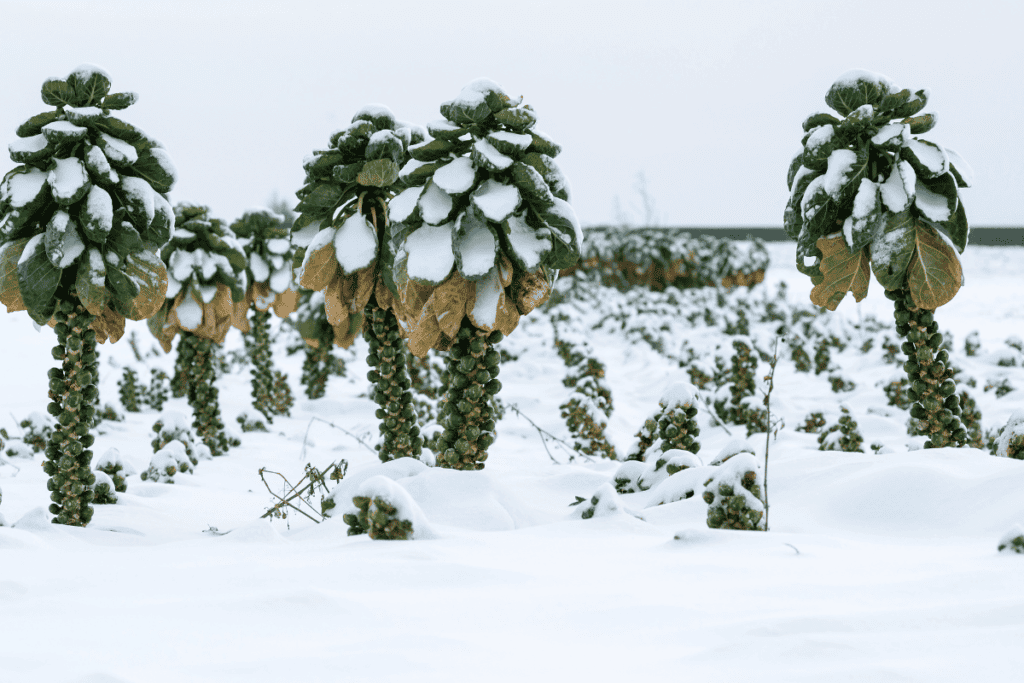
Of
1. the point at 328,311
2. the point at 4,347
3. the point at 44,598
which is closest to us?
the point at 44,598

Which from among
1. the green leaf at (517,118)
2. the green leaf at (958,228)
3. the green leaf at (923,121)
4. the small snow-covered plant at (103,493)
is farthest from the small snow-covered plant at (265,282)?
the green leaf at (958,228)

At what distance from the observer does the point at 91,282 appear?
11.7 feet

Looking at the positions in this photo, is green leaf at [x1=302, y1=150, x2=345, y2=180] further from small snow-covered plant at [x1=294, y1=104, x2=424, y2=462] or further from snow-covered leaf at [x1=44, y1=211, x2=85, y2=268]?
snow-covered leaf at [x1=44, y1=211, x2=85, y2=268]

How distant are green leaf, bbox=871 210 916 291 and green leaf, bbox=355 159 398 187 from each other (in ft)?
8.69

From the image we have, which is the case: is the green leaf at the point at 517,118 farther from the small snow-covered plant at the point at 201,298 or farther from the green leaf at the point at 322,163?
the small snow-covered plant at the point at 201,298

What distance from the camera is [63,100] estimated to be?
3.61m

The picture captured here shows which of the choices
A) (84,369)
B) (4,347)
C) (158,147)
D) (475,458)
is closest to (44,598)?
(84,369)

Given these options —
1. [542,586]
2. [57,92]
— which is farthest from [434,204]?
[542,586]

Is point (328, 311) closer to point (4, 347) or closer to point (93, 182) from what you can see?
point (93, 182)

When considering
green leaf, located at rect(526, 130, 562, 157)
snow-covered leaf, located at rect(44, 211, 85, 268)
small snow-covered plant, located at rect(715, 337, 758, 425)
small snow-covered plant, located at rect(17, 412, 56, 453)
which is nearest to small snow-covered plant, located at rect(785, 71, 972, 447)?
green leaf, located at rect(526, 130, 562, 157)

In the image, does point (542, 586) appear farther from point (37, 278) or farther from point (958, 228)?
point (958, 228)

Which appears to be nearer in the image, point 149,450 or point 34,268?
point 34,268

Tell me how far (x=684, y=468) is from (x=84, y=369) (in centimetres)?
309

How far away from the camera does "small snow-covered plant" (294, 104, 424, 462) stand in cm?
421
